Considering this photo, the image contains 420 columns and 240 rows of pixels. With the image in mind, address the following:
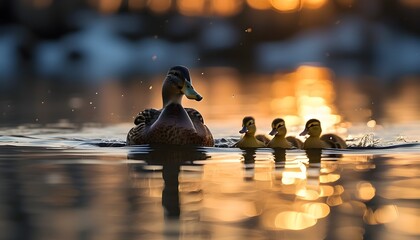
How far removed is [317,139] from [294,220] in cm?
370

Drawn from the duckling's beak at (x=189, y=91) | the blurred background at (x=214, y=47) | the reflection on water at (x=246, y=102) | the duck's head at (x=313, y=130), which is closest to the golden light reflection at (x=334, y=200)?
the duck's head at (x=313, y=130)

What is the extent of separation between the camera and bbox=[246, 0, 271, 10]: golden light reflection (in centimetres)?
3297

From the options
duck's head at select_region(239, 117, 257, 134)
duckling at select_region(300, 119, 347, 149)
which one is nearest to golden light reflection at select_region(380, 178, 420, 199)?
duckling at select_region(300, 119, 347, 149)

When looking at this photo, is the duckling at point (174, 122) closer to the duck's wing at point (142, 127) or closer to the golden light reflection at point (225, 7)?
the duck's wing at point (142, 127)

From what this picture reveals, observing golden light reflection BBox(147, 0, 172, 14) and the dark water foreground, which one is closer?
the dark water foreground

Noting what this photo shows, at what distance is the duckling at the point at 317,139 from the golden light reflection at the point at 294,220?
334 centimetres

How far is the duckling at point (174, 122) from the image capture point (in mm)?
8859

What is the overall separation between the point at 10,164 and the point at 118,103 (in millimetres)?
7227

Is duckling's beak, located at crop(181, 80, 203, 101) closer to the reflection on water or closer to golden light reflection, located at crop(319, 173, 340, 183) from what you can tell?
the reflection on water

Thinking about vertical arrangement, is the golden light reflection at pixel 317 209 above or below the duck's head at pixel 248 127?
below

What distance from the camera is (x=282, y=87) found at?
18875 mm

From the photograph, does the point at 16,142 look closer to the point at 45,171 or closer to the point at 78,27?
the point at 45,171

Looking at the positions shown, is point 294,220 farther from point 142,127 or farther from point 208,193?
point 142,127

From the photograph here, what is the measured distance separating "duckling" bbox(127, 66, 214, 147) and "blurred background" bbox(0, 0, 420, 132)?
7.07 meters
